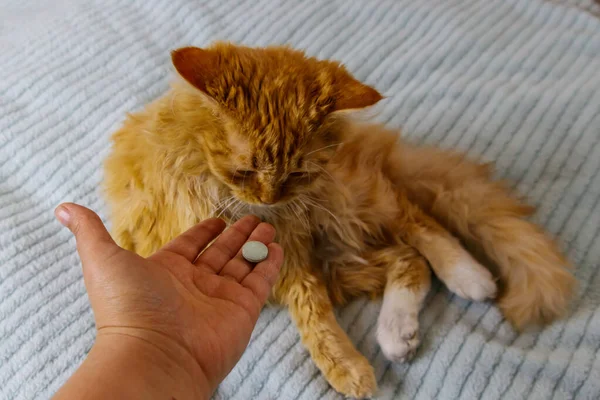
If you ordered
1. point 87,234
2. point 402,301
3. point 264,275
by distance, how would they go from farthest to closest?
1. point 402,301
2. point 264,275
3. point 87,234

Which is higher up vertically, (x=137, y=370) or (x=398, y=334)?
(x=137, y=370)

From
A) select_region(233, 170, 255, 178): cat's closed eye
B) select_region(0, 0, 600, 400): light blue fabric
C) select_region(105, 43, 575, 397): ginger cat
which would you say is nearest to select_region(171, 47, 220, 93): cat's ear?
select_region(105, 43, 575, 397): ginger cat

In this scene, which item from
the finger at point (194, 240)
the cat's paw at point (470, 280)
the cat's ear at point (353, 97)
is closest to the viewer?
the cat's ear at point (353, 97)

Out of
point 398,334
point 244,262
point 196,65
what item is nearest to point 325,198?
point 244,262

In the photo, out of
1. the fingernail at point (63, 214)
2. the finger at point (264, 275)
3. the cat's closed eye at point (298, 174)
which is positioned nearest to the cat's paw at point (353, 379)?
the finger at point (264, 275)

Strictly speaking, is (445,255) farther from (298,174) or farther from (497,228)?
(298,174)

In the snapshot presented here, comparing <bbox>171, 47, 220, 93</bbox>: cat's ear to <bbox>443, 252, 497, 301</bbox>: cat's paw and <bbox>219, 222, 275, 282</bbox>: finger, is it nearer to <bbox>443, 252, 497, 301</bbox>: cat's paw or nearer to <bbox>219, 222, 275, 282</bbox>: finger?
<bbox>219, 222, 275, 282</bbox>: finger

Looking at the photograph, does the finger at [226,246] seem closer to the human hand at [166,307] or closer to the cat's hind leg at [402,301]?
the human hand at [166,307]
